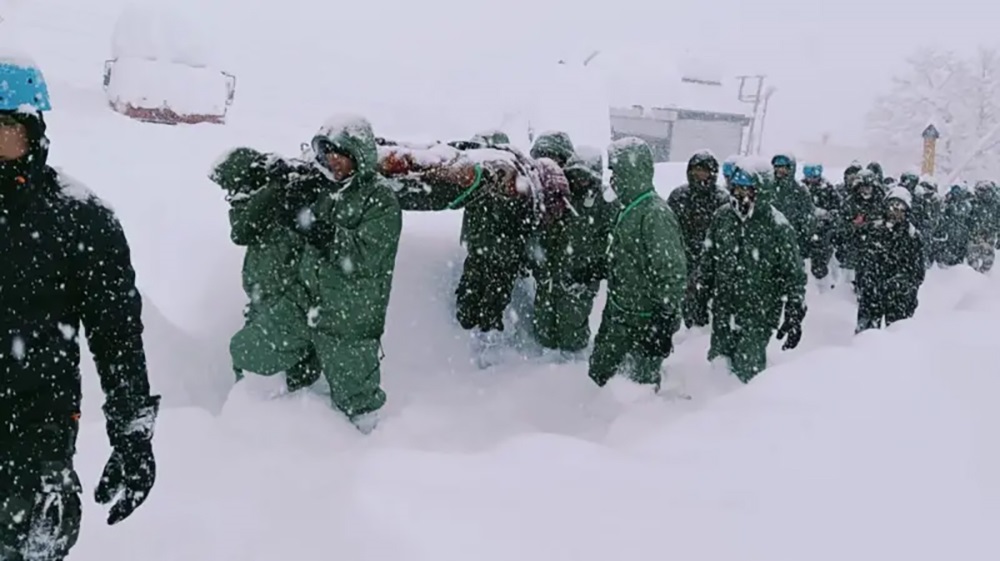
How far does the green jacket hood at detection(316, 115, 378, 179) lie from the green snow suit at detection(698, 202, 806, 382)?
9.20 feet

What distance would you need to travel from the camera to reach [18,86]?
2.26 metres

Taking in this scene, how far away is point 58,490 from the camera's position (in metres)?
2.44

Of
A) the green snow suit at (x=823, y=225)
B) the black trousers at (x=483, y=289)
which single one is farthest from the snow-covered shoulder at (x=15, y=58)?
the green snow suit at (x=823, y=225)

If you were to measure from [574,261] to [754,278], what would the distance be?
4.34 ft

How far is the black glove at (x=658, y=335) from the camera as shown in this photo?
5.54m

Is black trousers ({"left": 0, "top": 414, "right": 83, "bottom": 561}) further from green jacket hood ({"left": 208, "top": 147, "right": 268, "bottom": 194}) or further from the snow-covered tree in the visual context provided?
the snow-covered tree

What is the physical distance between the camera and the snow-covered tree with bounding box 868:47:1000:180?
1804 inches

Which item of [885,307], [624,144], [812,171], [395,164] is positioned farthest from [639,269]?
[812,171]

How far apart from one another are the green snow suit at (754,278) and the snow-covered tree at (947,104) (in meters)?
44.3

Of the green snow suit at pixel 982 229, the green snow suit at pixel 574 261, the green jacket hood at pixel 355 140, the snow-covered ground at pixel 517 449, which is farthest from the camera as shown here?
the green snow suit at pixel 982 229

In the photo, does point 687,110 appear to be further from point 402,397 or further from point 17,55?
point 17,55

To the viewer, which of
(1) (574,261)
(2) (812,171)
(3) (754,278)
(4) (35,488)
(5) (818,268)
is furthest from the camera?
(2) (812,171)

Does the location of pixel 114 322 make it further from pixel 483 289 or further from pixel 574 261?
pixel 574 261

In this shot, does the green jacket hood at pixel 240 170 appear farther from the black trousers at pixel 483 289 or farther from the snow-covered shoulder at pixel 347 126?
the black trousers at pixel 483 289
